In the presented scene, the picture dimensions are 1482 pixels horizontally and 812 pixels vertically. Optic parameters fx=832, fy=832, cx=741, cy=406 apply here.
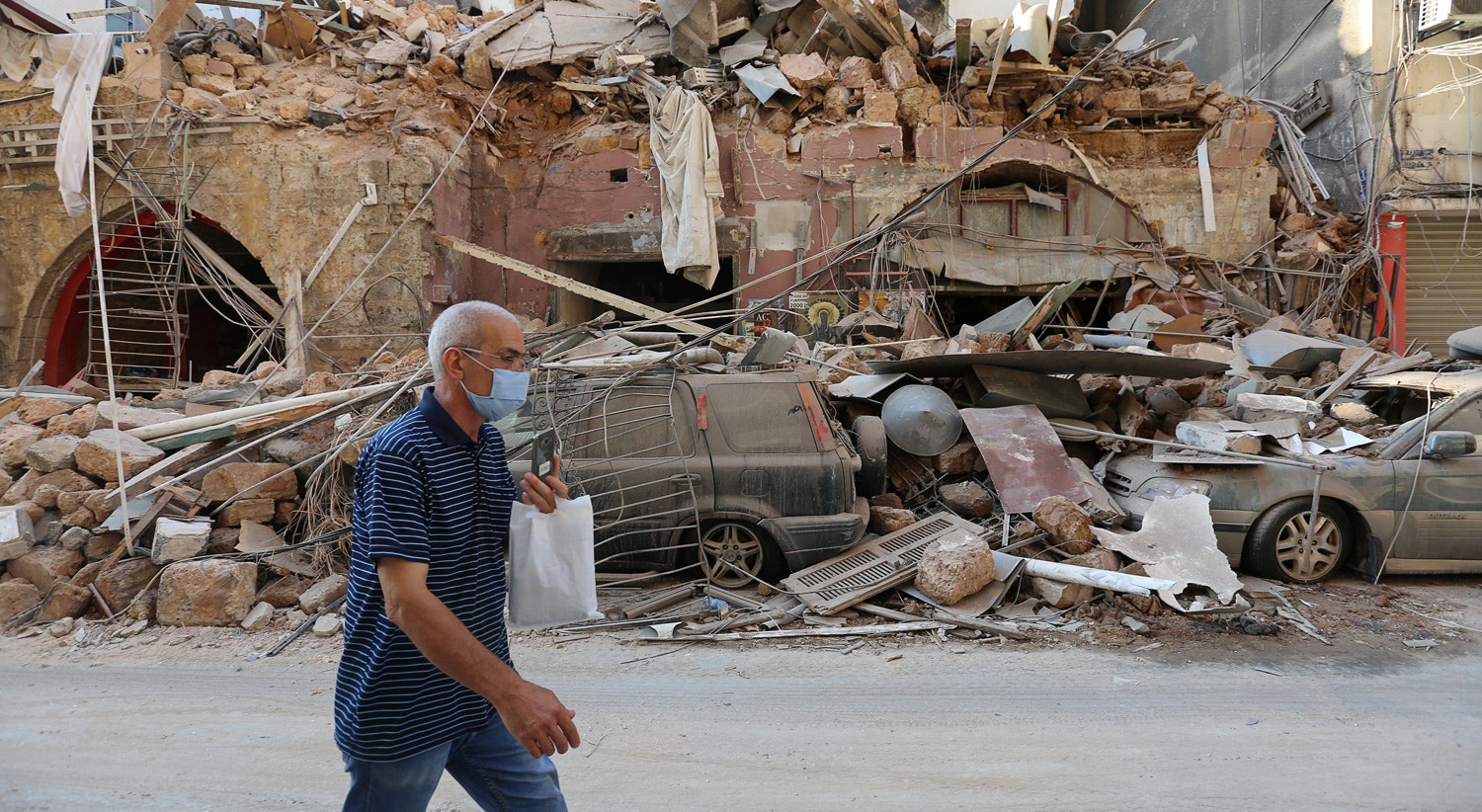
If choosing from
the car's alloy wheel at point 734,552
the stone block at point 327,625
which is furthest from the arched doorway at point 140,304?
the car's alloy wheel at point 734,552

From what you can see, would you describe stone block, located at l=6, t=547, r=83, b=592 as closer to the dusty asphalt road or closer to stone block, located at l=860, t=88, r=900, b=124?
the dusty asphalt road

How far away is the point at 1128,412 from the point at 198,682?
23.9ft

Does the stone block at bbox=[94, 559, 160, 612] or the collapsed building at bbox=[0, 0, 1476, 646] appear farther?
the collapsed building at bbox=[0, 0, 1476, 646]

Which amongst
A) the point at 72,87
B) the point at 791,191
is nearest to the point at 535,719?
the point at 791,191

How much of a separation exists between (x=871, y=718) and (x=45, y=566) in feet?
18.4

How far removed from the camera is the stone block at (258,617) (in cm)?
541

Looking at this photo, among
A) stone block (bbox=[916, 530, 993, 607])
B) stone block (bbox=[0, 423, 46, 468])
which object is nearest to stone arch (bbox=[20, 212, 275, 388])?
stone block (bbox=[0, 423, 46, 468])

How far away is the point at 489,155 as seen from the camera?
12312 millimetres

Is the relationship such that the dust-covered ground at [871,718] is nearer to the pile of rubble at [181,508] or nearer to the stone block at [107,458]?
the pile of rubble at [181,508]

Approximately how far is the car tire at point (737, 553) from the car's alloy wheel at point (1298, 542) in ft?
11.5

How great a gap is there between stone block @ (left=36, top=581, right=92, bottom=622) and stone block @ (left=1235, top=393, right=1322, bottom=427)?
9039mm

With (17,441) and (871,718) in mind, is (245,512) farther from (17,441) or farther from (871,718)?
(871,718)

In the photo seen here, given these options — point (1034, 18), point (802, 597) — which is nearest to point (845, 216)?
point (1034, 18)

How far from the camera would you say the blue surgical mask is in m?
2.05
